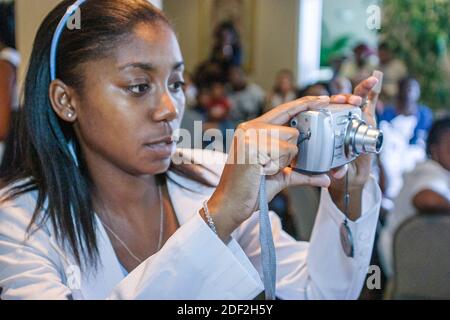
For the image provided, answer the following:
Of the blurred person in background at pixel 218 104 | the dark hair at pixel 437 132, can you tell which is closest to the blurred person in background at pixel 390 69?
the dark hair at pixel 437 132

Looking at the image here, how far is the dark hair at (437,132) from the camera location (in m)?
1.29

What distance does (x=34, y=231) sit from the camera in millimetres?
590

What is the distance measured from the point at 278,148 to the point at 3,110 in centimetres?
50

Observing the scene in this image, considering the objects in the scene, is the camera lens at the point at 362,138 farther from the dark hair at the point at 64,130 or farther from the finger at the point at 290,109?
the dark hair at the point at 64,130

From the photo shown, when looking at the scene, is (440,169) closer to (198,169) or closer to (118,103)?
(198,169)

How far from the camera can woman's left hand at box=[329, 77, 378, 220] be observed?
595 millimetres

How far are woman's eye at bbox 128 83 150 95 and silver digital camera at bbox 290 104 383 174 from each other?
5.9 inches

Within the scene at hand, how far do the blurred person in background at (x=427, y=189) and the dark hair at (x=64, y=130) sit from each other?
23.9 inches

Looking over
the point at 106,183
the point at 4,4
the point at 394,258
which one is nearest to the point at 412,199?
the point at 394,258

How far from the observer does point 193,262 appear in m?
0.52

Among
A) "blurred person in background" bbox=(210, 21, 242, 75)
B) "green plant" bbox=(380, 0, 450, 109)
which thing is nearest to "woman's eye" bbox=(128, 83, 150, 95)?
"green plant" bbox=(380, 0, 450, 109)

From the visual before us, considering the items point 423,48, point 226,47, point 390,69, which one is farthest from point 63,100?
point 226,47

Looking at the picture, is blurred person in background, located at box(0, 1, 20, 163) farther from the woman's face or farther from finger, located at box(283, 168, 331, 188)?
finger, located at box(283, 168, 331, 188)

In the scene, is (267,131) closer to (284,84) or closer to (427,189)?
(427,189)
